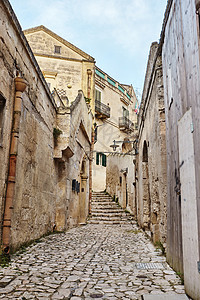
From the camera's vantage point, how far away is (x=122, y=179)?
16562 millimetres

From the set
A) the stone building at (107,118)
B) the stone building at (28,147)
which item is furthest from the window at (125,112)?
the stone building at (28,147)

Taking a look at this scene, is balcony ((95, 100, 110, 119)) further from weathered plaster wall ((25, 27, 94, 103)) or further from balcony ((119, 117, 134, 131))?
weathered plaster wall ((25, 27, 94, 103))

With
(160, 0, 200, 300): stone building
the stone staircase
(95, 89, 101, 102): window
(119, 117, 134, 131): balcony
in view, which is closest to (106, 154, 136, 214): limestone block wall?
the stone staircase

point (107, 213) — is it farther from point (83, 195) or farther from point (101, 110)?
point (101, 110)

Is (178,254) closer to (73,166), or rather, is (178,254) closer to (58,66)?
(73,166)

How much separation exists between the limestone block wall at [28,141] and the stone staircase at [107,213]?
5.43 meters

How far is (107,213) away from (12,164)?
10157 millimetres

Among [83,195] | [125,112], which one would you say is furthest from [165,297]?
[125,112]

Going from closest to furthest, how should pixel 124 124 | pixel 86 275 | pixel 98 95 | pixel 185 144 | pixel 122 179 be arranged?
1. pixel 185 144
2. pixel 86 275
3. pixel 122 179
4. pixel 98 95
5. pixel 124 124

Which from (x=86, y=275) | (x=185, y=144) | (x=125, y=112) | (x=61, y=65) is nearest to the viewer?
(x=185, y=144)

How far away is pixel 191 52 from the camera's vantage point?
2736 mm

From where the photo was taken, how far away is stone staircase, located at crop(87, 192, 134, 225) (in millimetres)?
12350

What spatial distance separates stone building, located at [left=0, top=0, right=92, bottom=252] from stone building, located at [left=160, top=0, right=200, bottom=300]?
8.43ft

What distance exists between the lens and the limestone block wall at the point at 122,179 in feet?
46.9
